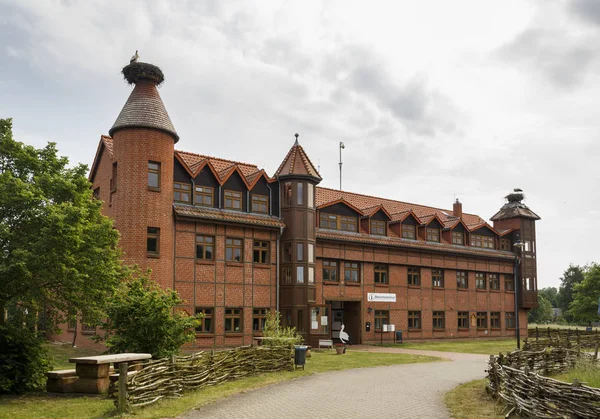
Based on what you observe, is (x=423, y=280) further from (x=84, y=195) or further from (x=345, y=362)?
(x=84, y=195)

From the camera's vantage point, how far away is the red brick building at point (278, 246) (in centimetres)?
2953

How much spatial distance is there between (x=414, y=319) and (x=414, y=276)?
2.90 metres

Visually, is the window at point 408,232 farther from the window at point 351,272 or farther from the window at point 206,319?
the window at point 206,319

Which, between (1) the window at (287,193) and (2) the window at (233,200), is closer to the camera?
(2) the window at (233,200)

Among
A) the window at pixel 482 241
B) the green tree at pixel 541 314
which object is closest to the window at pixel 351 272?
the window at pixel 482 241

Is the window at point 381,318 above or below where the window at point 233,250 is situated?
below

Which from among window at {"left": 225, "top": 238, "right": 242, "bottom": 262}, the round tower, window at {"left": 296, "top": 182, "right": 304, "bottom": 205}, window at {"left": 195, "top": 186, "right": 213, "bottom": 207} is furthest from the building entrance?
the round tower

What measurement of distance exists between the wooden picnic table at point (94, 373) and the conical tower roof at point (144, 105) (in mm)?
14912

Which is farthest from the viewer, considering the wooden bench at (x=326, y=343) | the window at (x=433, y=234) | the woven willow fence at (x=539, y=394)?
the window at (x=433, y=234)

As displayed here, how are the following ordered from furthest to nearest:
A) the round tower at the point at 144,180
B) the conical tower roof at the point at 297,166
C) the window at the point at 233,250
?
the conical tower roof at the point at 297,166, the window at the point at 233,250, the round tower at the point at 144,180

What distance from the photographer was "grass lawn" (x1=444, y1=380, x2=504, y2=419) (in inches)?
553

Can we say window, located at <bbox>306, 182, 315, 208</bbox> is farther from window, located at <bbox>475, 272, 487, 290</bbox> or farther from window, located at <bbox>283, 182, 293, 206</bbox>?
window, located at <bbox>475, 272, 487, 290</bbox>

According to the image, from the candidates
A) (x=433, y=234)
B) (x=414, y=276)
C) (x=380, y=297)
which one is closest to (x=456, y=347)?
(x=380, y=297)

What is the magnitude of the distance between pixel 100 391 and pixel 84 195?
248 inches
